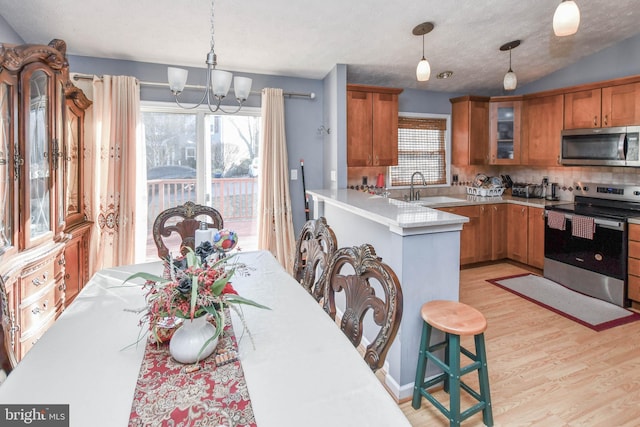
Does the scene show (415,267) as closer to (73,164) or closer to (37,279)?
(37,279)

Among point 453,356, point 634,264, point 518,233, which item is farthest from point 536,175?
point 453,356

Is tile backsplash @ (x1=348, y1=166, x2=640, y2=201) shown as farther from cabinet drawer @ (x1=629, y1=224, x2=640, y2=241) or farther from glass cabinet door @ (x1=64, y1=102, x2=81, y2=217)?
glass cabinet door @ (x1=64, y1=102, x2=81, y2=217)

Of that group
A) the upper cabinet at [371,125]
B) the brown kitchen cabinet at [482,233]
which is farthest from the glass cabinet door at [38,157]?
the brown kitchen cabinet at [482,233]

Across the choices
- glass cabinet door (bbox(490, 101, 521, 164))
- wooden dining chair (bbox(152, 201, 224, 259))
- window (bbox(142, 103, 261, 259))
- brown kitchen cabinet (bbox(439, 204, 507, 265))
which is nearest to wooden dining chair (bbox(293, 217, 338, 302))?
wooden dining chair (bbox(152, 201, 224, 259))

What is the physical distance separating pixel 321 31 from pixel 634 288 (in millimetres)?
3694

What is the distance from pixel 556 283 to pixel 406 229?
9.95ft

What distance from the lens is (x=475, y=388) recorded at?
2207 mm

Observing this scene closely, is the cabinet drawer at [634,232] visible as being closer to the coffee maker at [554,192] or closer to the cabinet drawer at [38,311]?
the coffee maker at [554,192]

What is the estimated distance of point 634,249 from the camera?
3258 millimetres

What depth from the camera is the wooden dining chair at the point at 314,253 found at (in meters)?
1.63

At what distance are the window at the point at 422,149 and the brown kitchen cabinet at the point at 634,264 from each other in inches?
88.4

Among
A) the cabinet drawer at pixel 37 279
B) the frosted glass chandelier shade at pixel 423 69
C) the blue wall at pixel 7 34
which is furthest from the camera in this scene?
the frosted glass chandelier shade at pixel 423 69

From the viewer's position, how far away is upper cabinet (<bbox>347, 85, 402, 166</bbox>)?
13.0ft

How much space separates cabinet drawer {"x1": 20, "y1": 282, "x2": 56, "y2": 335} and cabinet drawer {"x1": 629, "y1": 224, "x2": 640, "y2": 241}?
15.7ft
